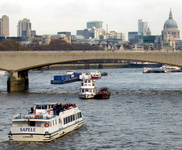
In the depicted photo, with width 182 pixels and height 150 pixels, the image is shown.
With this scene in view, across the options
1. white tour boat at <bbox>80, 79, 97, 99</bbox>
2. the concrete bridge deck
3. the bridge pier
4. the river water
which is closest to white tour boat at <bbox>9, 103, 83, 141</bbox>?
the river water

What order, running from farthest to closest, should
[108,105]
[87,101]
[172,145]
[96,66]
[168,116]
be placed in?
1. [96,66]
2. [87,101]
3. [108,105]
4. [168,116]
5. [172,145]

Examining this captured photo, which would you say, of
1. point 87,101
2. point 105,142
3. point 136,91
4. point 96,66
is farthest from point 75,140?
point 96,66

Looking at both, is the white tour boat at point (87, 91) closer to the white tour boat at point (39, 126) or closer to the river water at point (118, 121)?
the river water at point (118, 121)

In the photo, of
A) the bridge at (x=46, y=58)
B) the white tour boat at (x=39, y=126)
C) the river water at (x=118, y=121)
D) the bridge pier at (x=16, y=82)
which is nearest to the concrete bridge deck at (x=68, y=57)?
the bridge at (x=46, y=58)

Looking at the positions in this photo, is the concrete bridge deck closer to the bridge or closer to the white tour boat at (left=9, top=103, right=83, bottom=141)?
the bridge

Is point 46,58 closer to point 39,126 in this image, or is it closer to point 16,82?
point 16,82

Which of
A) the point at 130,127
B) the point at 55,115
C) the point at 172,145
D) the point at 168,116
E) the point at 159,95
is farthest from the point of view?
the point at 159,95

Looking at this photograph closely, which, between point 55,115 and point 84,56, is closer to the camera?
point 55,115

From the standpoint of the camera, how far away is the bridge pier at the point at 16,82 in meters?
77.8

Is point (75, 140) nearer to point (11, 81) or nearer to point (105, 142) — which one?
point (105, 142)

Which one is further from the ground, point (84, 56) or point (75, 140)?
point (84, 56)

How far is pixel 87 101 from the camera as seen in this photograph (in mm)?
64188

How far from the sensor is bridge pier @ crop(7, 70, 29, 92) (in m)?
77.8

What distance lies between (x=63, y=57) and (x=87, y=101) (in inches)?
577
